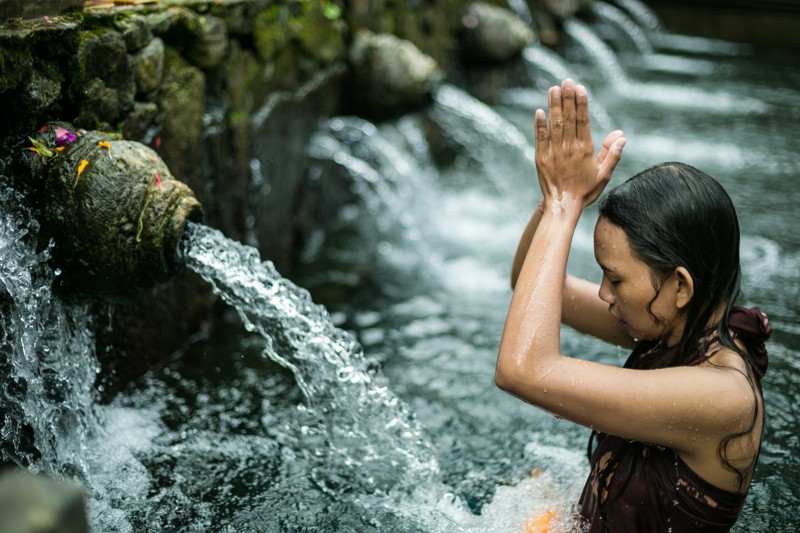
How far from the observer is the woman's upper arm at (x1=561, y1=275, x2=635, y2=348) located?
92.4 inches

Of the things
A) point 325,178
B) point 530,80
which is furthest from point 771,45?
point 325,178

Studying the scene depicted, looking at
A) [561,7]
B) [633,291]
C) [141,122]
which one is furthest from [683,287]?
[561,7]

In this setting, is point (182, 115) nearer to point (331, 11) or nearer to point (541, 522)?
point (331, 11)

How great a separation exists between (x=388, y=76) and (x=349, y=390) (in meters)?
3.04

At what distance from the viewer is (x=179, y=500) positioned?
2635 millimetres

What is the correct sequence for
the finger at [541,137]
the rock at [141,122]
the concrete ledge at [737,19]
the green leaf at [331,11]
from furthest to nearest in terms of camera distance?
the concrete ledge at [737,19]
the green leaf at [331,11]
the rock at [141,122]
the finger at [541,137]

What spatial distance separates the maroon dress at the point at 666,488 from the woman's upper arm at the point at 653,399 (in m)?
0.09

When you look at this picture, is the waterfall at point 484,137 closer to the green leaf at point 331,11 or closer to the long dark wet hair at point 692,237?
the green leaf at point 331,11

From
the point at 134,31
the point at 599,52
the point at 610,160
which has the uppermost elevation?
the point at 610,160

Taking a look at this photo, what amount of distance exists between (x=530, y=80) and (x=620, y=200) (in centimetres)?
809

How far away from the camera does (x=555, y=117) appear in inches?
75.6

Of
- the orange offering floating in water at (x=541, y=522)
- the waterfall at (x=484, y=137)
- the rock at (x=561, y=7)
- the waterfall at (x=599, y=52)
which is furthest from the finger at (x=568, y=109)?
the rock at (x=561, y=7)

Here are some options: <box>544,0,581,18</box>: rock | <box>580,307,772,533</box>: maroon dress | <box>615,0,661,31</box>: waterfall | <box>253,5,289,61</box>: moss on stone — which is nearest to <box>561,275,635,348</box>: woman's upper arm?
<box>580,307,772,533</box>: maroon dress

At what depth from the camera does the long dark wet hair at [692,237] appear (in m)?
1.85
